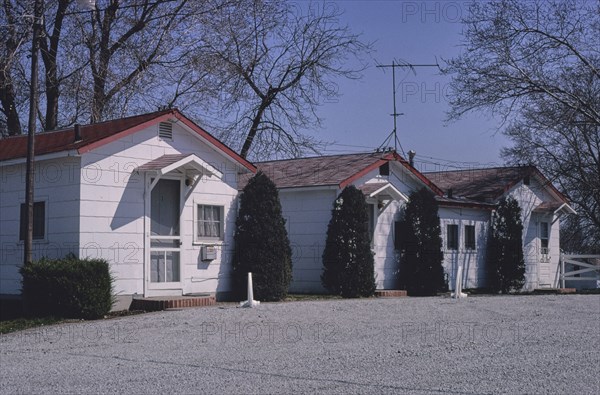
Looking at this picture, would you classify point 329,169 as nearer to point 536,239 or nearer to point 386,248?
point 386,248

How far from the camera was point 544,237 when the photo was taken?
111 ft

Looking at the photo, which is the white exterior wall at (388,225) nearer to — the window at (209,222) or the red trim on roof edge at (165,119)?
the red trim on roof edge at (165,119)

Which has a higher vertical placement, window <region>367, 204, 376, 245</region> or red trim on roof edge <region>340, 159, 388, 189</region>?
red trim on roof edge <region>340, 159, 388, 189</region>

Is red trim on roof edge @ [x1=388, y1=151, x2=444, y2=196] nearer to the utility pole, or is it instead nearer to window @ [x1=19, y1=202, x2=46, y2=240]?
window @ [x1=19, y1=202, x2=46, y2=240]

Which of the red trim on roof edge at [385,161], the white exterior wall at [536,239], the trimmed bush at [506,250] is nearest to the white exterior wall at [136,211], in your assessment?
the red trim on roof edge at [385,161]

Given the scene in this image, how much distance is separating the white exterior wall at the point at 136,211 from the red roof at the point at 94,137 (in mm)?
237

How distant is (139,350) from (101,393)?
3316 millimetres

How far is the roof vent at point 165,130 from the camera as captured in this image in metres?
19.0

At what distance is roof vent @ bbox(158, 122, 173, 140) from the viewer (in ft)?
62.4

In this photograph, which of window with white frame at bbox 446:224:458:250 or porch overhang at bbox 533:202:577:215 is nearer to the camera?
window with white frame at bbox 446:224:458:250

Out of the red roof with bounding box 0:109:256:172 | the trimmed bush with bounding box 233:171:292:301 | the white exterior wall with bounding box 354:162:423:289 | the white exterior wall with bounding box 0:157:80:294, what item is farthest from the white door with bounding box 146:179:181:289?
the white exterior wall with bounding box 354:162:423:289

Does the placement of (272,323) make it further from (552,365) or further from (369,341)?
(552,365)

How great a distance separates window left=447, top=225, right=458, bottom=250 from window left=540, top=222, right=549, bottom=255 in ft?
21.2

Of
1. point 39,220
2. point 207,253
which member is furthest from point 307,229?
point 39,220
